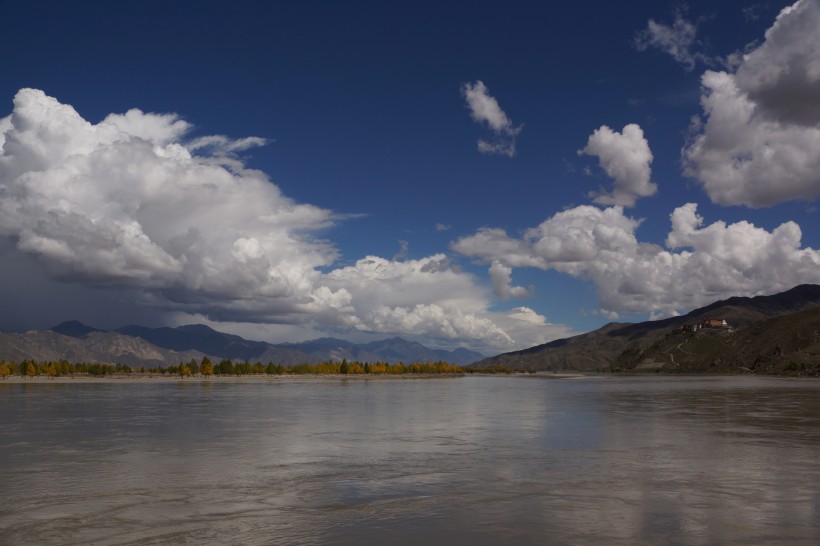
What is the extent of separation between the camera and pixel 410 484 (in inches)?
1419

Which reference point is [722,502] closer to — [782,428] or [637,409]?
[782,428]

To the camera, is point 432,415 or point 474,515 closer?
point 474,515

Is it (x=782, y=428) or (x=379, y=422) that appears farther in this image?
(x=379, y=422)

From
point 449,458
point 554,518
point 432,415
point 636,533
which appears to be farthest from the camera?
point 432,415

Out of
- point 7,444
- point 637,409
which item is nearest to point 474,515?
point 7,444

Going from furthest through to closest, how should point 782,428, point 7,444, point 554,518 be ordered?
point 782,428 → point 7,444 → point 554,518

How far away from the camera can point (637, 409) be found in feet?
314

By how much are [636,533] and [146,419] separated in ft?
222

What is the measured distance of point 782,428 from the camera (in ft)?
214

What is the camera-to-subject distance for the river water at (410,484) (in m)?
26.0

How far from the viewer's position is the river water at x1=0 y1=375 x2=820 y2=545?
26.0m

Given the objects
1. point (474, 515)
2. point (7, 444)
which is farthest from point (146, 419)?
point (474, 515)

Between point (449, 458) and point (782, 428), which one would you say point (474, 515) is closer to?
point (449, 458)

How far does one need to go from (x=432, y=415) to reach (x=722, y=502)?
57648 millimetres
